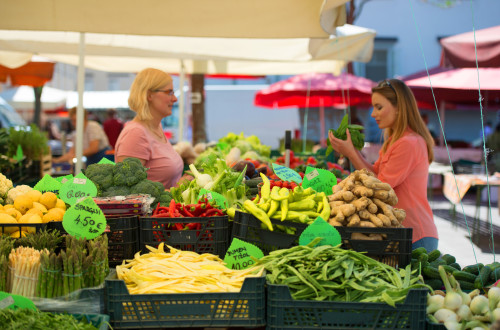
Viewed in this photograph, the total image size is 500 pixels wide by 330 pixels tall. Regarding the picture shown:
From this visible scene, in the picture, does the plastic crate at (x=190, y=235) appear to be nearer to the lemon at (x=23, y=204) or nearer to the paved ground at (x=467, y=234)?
the lemon at (x=23, y=204)

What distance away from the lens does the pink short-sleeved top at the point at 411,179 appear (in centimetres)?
373

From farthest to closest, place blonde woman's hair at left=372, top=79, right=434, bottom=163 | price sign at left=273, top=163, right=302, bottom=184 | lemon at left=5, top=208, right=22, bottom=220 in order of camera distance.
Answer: blonde woman's hair at left=372, top=79, right=434, bottom=163 → price sign at left=273, top=163, right=302, bottom=184 → lemon at left=5, top=208, right=22, bottom=220

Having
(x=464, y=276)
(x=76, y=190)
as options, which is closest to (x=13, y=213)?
(x=76, y=190)

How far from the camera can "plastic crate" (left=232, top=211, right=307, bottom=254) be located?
2.55 metres

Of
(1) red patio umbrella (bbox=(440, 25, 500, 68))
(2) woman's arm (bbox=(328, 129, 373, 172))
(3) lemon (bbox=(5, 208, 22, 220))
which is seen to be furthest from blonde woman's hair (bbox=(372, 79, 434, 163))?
(1) red patio umbrella (bbox=(440, 25, 500, 68))

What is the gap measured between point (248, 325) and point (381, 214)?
932mm

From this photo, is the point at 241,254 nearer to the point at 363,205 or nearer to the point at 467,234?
the point at 363,205

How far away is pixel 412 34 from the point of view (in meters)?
22.4

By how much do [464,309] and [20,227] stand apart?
2.15 metres

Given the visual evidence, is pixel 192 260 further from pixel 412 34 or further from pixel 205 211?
pixel 412 34

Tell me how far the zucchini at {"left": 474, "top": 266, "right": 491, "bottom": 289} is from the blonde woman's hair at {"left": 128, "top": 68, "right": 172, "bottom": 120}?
2.79m

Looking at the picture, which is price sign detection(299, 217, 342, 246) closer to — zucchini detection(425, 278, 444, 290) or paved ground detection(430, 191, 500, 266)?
zucchini detection(425, 278, 444, 290)

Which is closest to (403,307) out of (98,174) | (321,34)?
(98,174)

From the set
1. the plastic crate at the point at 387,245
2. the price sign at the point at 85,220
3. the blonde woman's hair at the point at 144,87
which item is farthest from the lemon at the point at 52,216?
the blonde woman's hair at the point at 144,87
